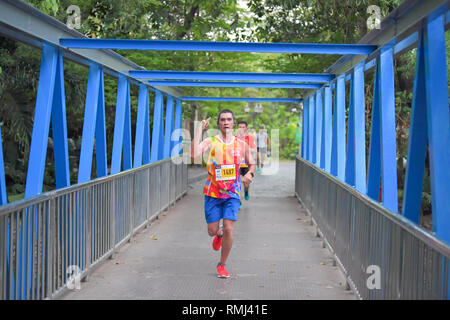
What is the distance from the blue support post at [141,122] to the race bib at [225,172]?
5.22 metres

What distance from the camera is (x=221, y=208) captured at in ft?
21.3

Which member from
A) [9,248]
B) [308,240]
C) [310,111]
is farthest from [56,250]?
[310,111]

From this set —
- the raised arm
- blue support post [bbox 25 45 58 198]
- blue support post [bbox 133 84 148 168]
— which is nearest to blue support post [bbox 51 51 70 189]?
blue support post [bbox 25 45 58 198]

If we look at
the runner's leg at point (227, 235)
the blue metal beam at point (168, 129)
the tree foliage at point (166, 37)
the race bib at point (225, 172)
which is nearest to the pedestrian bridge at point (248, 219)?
the runner's leg at point (227, 235)

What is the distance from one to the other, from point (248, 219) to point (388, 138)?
5.81 m

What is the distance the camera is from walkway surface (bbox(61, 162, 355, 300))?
5.83 m

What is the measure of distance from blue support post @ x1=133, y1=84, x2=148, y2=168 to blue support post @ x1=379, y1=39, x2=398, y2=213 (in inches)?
244

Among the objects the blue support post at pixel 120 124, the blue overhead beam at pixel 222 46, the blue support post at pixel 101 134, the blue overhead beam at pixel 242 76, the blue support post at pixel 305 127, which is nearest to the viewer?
the blue overhead beam at pixel 222 46

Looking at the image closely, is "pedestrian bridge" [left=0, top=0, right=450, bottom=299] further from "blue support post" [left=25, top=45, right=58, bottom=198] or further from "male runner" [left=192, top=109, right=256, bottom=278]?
"male runner" [left=192, top=109, right=256, bottom=278]

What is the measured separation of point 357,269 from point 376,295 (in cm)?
86

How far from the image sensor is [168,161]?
1260 cm

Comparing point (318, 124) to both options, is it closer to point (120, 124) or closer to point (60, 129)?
point (120, 124)

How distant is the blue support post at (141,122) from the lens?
11398mm

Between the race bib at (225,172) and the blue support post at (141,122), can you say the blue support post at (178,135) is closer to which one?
the blue support post at (141,122)
